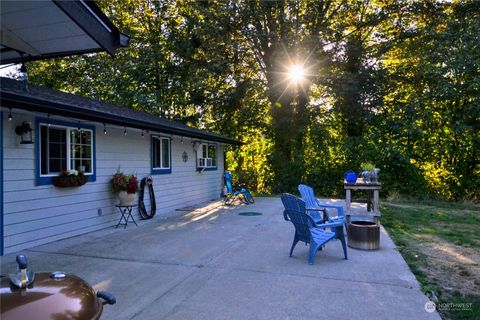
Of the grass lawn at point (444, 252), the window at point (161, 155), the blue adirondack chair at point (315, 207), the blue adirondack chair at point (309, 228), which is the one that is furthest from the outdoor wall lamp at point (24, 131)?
the grass lawn at point (444, 252)

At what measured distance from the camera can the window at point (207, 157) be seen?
449 inches

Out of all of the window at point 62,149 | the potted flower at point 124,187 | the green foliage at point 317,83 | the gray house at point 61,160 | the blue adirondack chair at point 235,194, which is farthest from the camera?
the green foliage at point 317,83

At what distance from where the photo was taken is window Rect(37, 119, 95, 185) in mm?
5531

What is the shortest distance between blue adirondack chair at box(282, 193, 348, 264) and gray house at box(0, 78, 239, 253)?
349 cm

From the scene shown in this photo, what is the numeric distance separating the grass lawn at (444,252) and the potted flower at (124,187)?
16.0ft

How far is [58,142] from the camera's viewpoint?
584 centimetres

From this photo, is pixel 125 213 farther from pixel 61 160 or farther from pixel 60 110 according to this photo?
pixel 60 110

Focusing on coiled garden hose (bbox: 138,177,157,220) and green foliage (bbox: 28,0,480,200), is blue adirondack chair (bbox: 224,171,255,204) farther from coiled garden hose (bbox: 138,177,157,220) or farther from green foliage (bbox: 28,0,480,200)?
green foliage (bbox: 28,0,480,200)

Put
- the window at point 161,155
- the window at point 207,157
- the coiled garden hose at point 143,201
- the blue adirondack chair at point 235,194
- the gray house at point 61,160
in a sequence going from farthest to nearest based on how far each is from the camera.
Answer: the window at point 207,157
the blue adirondack chair at point 235,194
the window at point 161,155
the coiled garden hose at point 143,201
the gray house at point 61,160

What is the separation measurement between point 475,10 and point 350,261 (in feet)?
42.4

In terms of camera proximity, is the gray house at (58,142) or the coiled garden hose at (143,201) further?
Answer: the coiled garden hose at (143,201)

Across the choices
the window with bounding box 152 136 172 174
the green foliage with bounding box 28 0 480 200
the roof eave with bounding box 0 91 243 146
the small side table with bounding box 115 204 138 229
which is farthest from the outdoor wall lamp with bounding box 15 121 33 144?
the green foliage with bounding box 28 0 480 200

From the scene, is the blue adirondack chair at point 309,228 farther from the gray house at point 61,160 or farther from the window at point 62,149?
the window at point 62,149

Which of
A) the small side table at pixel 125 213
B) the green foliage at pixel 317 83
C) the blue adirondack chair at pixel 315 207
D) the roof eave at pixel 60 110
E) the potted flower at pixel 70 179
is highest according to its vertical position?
the green foliage at pixel 317 83
